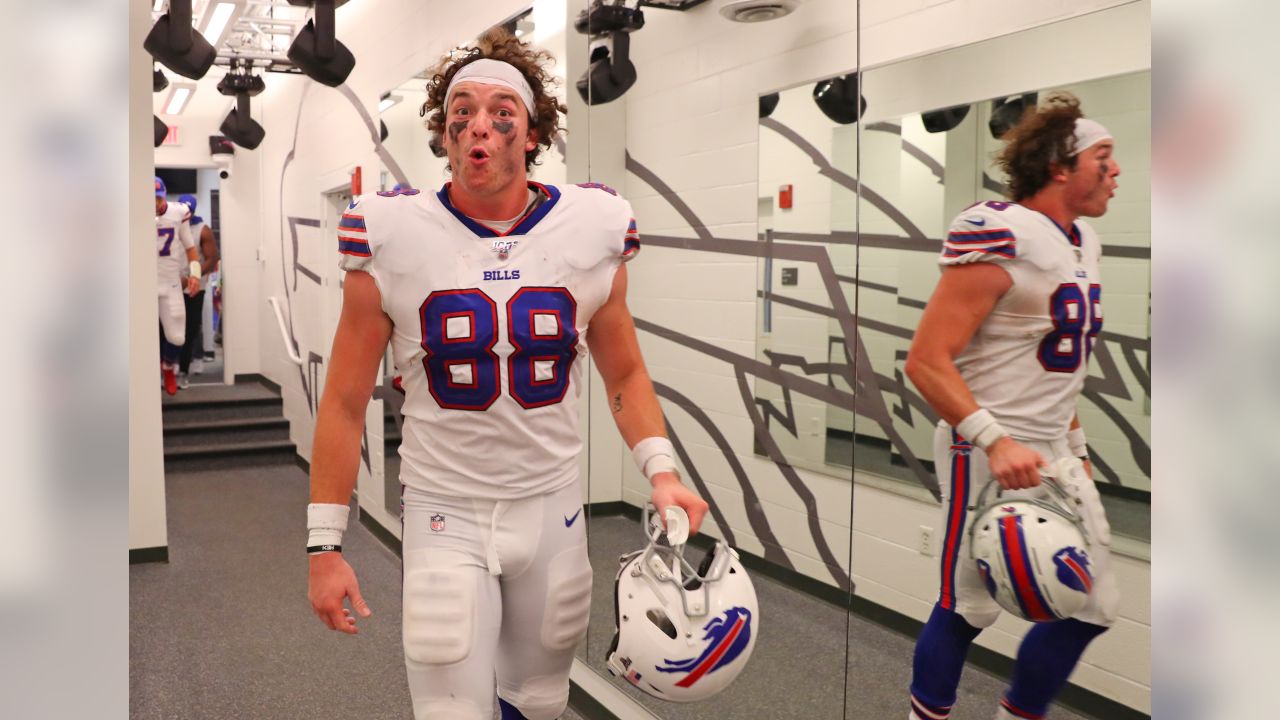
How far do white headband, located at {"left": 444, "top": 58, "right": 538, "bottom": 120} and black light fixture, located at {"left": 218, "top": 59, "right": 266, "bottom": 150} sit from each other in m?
6.94

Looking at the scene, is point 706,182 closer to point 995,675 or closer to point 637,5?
point 637,5

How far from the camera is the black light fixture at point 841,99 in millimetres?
2281

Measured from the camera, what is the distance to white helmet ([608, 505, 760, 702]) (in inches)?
71.6

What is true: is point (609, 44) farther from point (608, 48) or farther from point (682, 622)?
point (682, 622)

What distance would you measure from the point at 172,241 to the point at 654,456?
801 cm

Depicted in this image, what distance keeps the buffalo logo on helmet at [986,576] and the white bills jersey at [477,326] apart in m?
0.80

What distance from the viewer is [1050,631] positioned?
1704 mm

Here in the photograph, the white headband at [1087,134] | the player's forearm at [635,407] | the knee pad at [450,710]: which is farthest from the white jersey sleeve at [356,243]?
the white headband at [1087,134]

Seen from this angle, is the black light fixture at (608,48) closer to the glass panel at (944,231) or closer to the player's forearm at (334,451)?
the glass panel at (944,231)

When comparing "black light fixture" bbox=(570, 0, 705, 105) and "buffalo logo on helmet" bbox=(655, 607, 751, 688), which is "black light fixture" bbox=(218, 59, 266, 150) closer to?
"black light fixture" bbox=(570, 0, 705, 105)

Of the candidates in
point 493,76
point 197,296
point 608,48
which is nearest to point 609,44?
point 608,48
